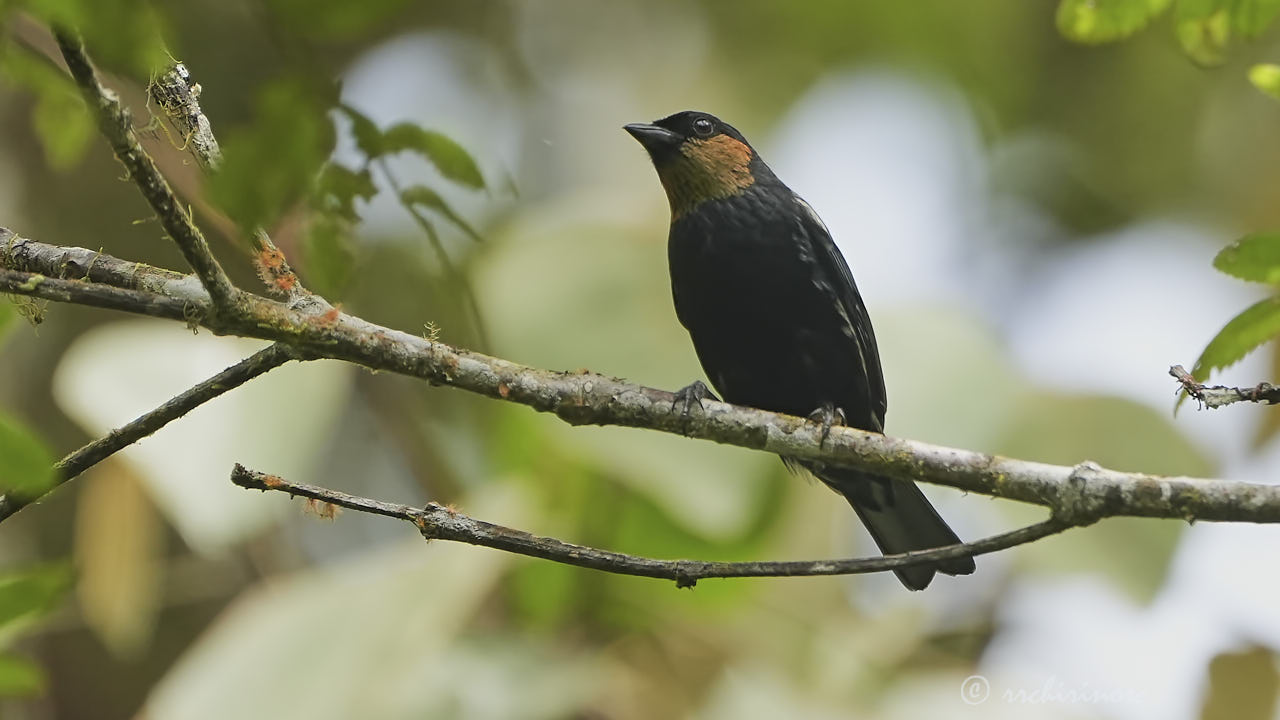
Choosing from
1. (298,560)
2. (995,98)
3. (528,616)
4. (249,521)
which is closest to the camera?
(249,521)

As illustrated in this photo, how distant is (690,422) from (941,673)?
7.89 ft

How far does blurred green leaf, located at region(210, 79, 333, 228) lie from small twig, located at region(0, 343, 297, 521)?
80 centimetres

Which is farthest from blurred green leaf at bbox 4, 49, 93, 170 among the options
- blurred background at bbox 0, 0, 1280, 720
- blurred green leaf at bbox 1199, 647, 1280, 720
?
blurred green leaf at bbox 1199, 647, 1280, 720

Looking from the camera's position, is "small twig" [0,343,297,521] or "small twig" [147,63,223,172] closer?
"small twig" [0,343,297,521]

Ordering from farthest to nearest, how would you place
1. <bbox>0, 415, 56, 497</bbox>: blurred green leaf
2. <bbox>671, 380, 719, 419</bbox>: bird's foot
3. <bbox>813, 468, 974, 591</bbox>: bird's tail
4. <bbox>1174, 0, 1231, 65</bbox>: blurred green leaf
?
<bbox>813, 468, 974, 591</bbox>: bird's tail < <bbox>1174, 0, 1231, 65</bbox>: blurred green leaf < <bbox>671, 380, 719, 419</bbox>: bird's foot < <bbox>0, 415, 56, 497</bbox>: blurred green leaf

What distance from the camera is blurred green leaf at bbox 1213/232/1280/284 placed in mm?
1767

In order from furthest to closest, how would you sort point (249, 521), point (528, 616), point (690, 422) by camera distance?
point (528, 616) < point (249, 521) < point (690, 422)

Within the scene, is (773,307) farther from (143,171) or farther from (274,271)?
(143,171)

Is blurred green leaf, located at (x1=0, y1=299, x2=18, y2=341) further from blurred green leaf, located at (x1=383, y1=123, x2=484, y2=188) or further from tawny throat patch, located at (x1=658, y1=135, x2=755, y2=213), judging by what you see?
tawny throat patch, located at (x1=658, y1=135, x2=755, y2=213)

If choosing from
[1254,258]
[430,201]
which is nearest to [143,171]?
[430,201]

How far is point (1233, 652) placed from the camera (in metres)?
4.16

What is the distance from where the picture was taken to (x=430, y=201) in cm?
156

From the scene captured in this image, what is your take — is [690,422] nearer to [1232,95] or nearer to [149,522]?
[149,522]

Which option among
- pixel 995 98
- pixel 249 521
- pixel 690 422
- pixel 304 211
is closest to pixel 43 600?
pixel 304 211
